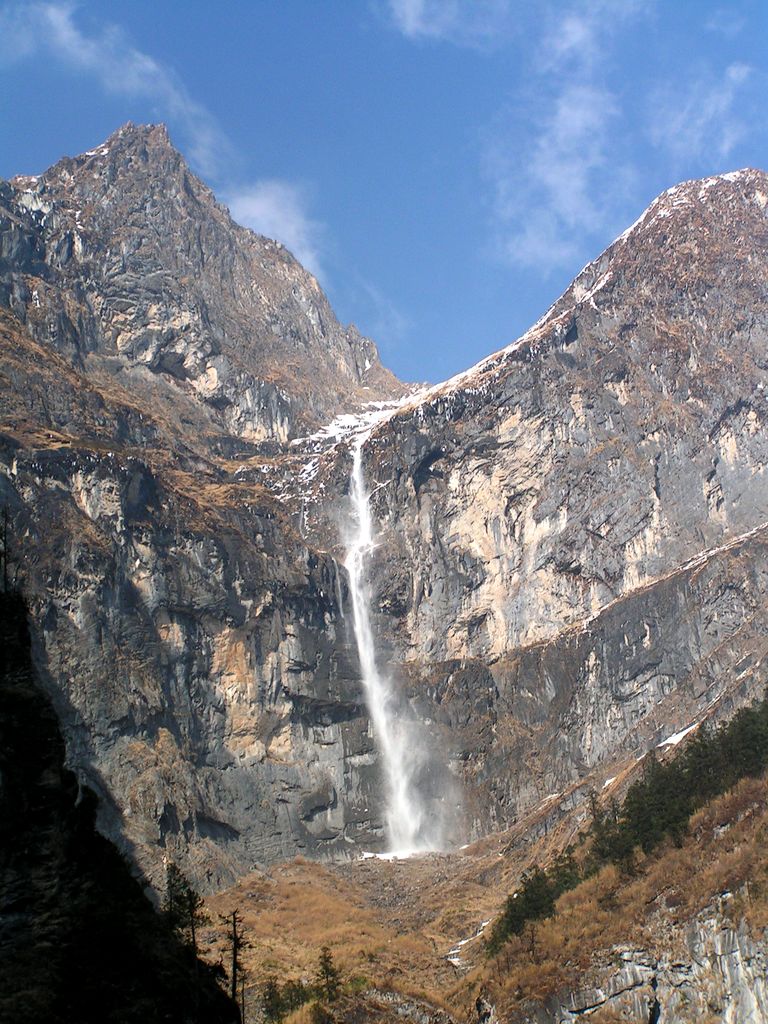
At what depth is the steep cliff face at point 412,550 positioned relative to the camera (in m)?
103

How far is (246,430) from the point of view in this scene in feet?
536

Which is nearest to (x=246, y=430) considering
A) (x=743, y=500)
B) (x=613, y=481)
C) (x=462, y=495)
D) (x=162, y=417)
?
(x=162, y=417)

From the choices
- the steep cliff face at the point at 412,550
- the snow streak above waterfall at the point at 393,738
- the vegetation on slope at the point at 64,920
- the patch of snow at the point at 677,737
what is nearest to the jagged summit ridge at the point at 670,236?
the steep cliff face at the point at 412,550

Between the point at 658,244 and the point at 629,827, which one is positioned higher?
the point at 658,244

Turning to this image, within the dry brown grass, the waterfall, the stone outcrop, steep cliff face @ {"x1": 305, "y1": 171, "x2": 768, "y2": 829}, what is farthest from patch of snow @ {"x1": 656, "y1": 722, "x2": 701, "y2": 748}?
the stone outcrop

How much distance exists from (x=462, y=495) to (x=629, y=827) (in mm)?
59889

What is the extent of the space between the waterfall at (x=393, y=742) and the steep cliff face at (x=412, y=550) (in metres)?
1.54

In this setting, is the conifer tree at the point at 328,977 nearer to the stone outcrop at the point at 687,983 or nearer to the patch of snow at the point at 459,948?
the patch of snow at the point at 459,948

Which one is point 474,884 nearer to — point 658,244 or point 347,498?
point 347,498

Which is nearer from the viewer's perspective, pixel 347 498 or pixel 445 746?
pixel 445 746

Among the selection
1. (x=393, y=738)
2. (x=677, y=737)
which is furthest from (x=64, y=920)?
(x=393, y=738)

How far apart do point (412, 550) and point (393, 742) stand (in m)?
23.9

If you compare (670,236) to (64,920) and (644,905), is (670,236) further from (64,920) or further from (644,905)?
(64,920)

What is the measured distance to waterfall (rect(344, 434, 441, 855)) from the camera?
109 m
